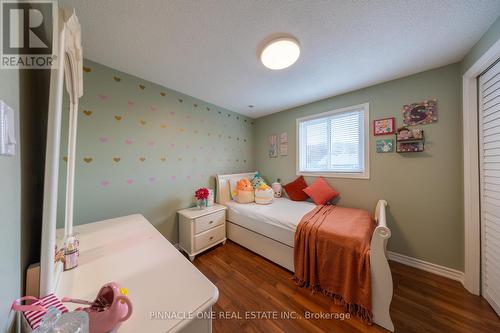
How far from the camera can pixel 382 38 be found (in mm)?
1354

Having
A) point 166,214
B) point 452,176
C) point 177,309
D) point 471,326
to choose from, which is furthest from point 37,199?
point 452,176

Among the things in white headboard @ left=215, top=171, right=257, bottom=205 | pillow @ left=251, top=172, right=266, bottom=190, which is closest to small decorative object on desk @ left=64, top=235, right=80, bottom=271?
white headboard @ left=215, top=171, right=257, bottom=205

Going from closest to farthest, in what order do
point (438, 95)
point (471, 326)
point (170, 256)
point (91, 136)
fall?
point (170, 256) < point (471, 326) < point (91, 136) < point (438, 95)

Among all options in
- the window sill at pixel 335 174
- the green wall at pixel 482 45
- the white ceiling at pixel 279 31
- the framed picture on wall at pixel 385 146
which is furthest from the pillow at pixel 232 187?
the green wall at pixel 482 45

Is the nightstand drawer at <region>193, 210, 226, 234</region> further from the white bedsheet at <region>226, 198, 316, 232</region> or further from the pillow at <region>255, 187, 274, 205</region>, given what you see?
the pillow at <region>255, 187, 274, 205</region>

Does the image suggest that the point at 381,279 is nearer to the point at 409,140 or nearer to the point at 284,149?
the point at 409,140

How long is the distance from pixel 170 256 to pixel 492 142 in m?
2.70

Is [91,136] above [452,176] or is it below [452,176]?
above

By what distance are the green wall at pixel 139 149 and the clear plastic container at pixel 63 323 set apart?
151 cm

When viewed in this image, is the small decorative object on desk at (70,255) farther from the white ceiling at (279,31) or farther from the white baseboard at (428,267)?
Answer: the white baseboard at (428,267)

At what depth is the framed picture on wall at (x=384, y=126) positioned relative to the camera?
2023 millimetres

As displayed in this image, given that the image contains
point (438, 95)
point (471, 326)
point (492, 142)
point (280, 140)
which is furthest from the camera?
point (280, 140)

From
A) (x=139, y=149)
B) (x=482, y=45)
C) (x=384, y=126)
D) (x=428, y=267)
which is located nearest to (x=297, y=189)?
(x=384, y=126)

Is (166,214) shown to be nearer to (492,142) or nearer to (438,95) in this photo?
(492,142)
